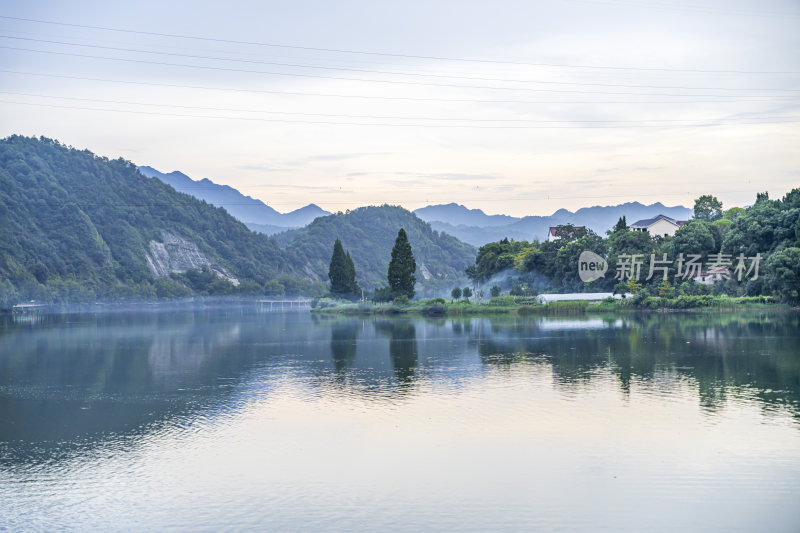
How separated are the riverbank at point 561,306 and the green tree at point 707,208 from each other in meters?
34.5

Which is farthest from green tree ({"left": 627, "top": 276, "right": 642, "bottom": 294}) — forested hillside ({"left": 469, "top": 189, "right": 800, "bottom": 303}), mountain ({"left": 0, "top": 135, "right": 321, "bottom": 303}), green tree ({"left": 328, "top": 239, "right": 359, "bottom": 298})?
mountain ({"left": 0, "top": 135, "right": 321, "bottom": 303})

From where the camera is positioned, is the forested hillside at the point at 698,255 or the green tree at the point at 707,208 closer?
the forested hillside at the point at 698,255

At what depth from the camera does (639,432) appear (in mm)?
22156

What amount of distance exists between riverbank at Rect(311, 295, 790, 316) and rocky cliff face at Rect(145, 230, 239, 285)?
104 m

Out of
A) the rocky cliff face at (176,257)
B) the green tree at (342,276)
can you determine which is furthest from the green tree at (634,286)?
the rocky cliff face at (176,257)

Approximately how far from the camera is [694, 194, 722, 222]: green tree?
339ft

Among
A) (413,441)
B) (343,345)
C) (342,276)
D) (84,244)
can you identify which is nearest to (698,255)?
(343,345)

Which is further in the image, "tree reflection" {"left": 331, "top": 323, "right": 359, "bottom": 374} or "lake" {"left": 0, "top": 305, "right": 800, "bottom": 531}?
"tree reflection" {"left": 331, "top": 323, "right": 359, "bottom": 374}

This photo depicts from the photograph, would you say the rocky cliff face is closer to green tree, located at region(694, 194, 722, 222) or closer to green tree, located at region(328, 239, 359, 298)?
green tree, located at region(328, 239, 359, 298)

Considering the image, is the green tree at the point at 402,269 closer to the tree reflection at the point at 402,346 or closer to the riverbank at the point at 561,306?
the riverbank at the point at 561,306

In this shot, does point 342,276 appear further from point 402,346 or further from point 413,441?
point 413,441

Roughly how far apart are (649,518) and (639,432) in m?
7.19

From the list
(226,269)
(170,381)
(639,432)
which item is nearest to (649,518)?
(639,432)

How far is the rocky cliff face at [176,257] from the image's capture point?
185 meters
